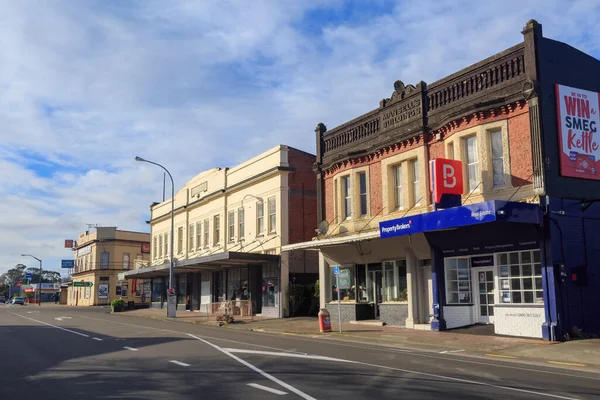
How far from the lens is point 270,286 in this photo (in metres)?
33.0

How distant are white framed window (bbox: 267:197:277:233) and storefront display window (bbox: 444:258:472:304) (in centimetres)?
1355

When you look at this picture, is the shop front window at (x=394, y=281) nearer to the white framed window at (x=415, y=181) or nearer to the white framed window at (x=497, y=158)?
the white framed window at (x=415, y=181)

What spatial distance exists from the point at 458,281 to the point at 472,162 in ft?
14.0

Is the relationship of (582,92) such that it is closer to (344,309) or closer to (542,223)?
(542,223)

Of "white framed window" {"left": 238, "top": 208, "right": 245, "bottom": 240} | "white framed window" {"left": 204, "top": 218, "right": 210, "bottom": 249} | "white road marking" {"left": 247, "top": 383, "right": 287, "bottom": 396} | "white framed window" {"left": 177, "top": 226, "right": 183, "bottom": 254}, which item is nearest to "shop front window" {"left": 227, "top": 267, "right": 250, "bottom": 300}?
"white framed window" {"left": 238, "top": 208, "right": 245, "bottom": 240}

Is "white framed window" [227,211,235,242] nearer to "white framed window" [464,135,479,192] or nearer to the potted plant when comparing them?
the potted plant

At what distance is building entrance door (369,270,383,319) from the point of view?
83.7 feet

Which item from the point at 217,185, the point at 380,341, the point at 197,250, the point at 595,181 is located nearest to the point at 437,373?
the point at 380,341

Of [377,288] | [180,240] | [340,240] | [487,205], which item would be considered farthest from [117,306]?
[487,205]

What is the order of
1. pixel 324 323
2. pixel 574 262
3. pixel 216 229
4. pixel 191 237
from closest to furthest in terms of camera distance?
pixel 574 262 < pixel 324 323 < pixel 216 229 < pixel 191 237

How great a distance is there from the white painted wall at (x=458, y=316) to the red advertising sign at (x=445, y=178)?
4.07 meters

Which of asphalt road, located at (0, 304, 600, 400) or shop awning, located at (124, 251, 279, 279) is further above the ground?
shop awning, located at (124, 251, 279, 279)

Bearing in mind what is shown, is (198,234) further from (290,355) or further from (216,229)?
(290,355)

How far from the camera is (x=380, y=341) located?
19250mm
